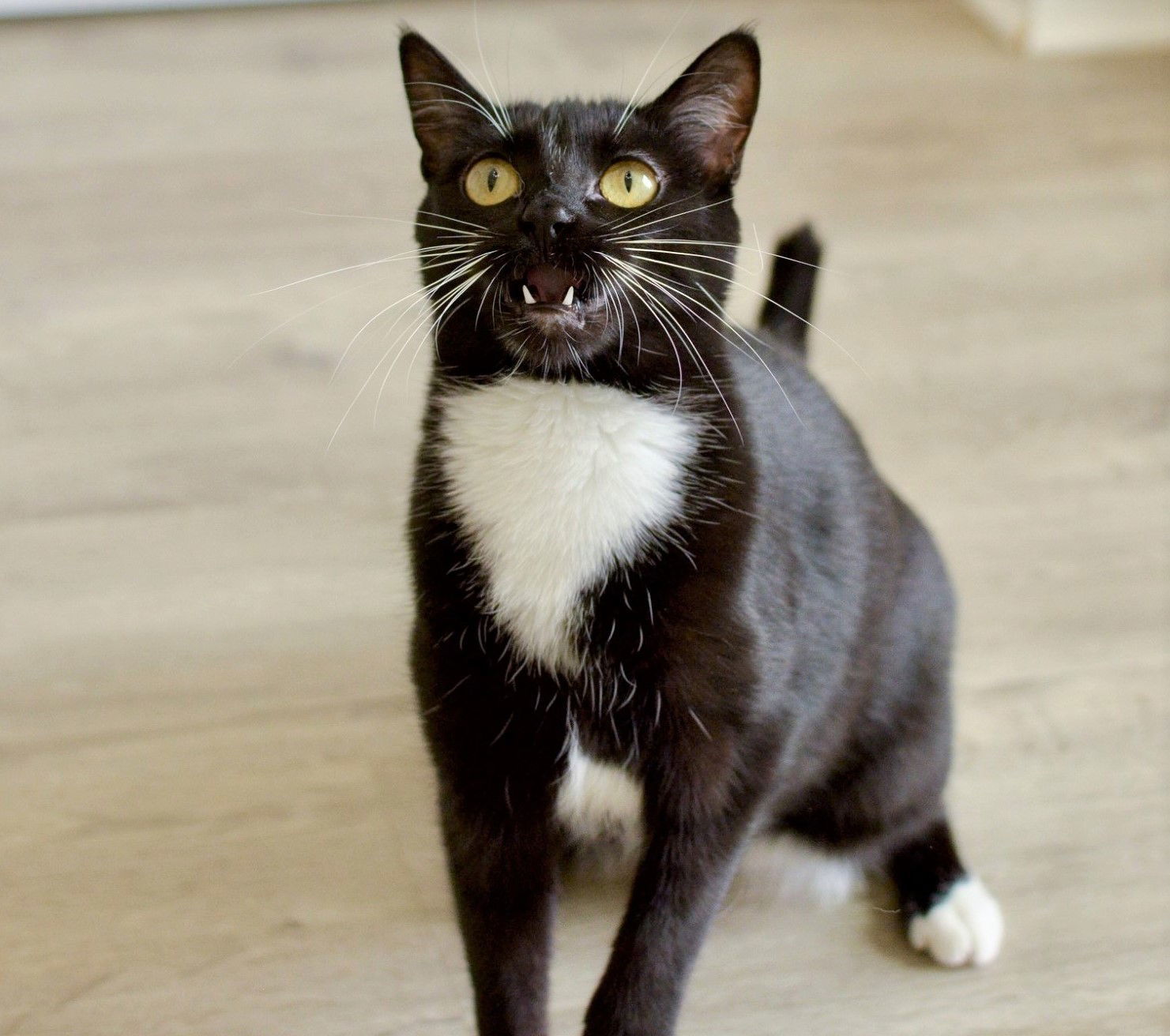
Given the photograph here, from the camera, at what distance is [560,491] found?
1.00 metres

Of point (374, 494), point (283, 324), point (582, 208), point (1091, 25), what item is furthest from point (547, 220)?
point (1091, 25)

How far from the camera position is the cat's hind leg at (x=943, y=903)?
1231mm

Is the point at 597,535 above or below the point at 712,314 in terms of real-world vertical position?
below

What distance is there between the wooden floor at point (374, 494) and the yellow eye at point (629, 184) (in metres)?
0.34

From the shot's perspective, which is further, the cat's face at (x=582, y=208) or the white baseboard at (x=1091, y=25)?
the white baseboard at (x=1091, y=25)

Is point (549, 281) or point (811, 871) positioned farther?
point (811, 871)

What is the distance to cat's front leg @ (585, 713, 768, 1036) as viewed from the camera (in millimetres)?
1026

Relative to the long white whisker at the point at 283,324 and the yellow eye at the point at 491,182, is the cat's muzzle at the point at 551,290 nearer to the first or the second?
the yellow eye at the point at 491,182

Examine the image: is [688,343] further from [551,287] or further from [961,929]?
[961,929]

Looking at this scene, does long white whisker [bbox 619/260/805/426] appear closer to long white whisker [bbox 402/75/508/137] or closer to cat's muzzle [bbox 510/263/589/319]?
cat's muzzle [bbox 510/263/589/319]

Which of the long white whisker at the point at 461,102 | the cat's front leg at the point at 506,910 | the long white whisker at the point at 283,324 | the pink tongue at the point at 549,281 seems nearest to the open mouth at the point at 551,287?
the pink tongue at the point at 549,281

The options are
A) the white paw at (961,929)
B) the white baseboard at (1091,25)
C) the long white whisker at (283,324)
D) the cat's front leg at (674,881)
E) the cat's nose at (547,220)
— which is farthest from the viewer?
the white baseboard at (1091,25)

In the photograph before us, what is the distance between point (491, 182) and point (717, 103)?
171 mm

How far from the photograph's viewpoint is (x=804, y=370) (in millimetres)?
1252
